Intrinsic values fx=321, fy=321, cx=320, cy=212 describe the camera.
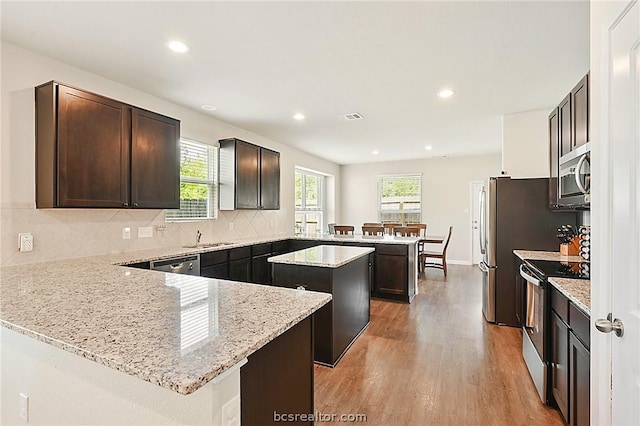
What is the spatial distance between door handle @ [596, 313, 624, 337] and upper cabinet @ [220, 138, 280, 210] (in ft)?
12.6

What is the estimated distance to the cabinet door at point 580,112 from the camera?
6.80 ft

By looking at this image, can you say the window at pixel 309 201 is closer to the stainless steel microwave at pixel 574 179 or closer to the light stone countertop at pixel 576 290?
the stainless steel microwave at pixel 574 179

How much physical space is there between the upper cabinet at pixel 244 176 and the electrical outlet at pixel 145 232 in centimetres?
109

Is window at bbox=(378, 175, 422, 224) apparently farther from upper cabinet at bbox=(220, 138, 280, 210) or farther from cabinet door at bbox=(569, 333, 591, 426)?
cabinet door at bbox=(569, 333, 591, 426)

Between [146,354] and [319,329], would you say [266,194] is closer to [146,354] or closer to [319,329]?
[319,329]

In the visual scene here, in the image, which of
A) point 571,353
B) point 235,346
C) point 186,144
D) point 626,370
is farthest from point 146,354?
point 186,144

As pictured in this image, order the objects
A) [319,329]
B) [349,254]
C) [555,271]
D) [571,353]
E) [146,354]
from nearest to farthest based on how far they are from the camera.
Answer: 1. [146,354]
2. [571,353]
3. [555,271]
4. [319,329]
5. [349,254]

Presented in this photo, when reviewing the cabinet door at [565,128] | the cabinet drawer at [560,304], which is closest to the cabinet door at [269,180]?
the cabinet door at [565,128]

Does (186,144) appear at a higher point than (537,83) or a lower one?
lower

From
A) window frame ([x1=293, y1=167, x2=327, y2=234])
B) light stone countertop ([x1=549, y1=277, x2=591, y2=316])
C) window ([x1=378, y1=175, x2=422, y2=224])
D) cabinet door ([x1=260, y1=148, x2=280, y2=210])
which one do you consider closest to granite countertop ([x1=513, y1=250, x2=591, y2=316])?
light stone countertop ([x1=549, y1=277, x2=591, y2=316])

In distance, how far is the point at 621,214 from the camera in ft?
3.46

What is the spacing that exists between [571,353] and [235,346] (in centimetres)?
179

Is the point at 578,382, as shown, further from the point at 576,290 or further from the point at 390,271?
the point at 390,271

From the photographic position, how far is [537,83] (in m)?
3.15
